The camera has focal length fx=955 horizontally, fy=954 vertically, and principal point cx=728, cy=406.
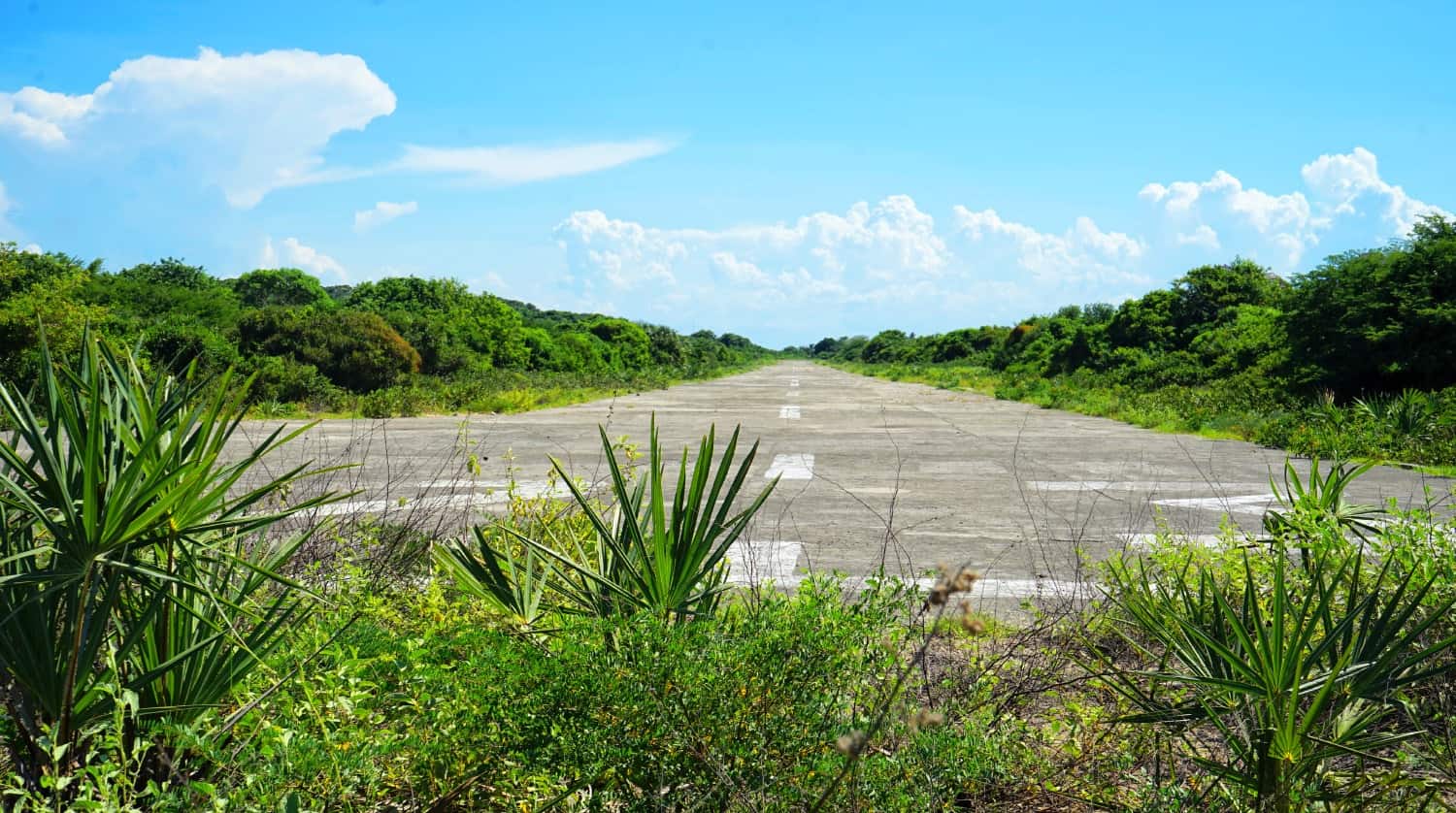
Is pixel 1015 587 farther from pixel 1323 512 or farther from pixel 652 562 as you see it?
pixel 652 562

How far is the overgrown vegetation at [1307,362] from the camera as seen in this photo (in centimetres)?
1432

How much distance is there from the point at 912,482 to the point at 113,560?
9492 millimetres

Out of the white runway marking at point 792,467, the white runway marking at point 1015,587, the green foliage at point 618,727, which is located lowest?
the white runway marking at point 1015,587

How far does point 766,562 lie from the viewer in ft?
20.4

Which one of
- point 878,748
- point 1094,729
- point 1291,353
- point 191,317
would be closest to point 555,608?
point 878,748

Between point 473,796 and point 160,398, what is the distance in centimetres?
127

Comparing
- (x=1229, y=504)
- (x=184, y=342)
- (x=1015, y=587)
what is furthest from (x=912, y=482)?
(x=184, y=342)

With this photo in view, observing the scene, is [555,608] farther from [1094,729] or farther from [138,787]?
[1094,729]

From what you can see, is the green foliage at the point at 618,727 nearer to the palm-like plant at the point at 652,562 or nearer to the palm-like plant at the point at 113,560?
the palm-like plant at the point at 652,562

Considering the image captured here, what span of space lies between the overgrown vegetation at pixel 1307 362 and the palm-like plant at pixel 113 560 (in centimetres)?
734

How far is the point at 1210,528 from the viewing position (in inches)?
298

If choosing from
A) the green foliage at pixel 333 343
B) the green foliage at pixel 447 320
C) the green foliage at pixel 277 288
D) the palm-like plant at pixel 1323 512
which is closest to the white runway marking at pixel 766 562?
the palm-like plant at pixel 1323 512

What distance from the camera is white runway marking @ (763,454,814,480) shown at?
1140 centimetres

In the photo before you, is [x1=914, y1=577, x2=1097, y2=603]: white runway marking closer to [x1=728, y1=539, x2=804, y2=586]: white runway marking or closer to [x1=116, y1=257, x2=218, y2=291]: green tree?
[x1=728, y1=539, x2=804, y2=586]: white runway marking
